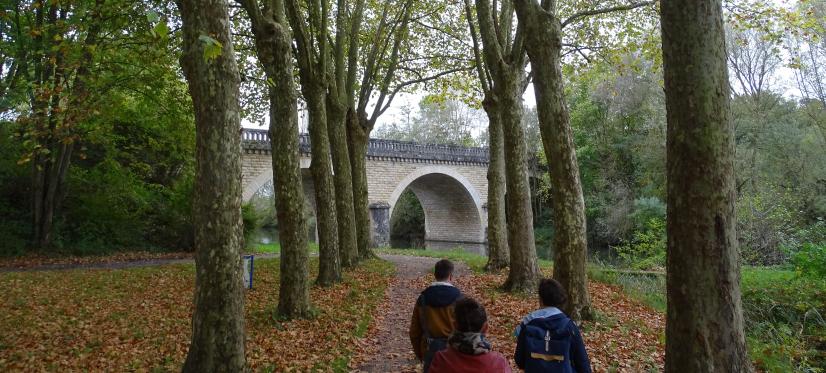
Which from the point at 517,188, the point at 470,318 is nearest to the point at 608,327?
the point at 517,188

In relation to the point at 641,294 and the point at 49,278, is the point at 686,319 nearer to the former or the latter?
the point at 641,294

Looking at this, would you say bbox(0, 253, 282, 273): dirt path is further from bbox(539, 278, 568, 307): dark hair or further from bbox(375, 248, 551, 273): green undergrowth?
bbox(539, 278, 568, 307): dark hair

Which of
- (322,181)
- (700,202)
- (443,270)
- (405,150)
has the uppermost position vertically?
(405,150)

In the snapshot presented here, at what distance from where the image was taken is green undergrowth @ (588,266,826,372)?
18.1 feet

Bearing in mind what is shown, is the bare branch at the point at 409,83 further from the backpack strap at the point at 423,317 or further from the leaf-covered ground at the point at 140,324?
the backpack strap at the point at 423,317

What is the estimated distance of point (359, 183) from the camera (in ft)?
46.5

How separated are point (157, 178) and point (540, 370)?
65.5ft

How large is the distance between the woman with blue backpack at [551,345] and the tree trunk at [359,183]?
11.3 m

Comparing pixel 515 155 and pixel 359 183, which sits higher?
pixel 515 155

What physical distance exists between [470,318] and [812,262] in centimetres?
1104

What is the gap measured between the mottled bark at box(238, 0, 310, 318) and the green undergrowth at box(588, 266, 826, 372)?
17.2 feet

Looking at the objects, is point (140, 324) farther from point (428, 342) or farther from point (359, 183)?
point (359, 183)

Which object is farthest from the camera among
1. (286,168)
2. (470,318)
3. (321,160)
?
(321,160)

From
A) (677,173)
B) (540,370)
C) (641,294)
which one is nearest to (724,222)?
(677,173)
